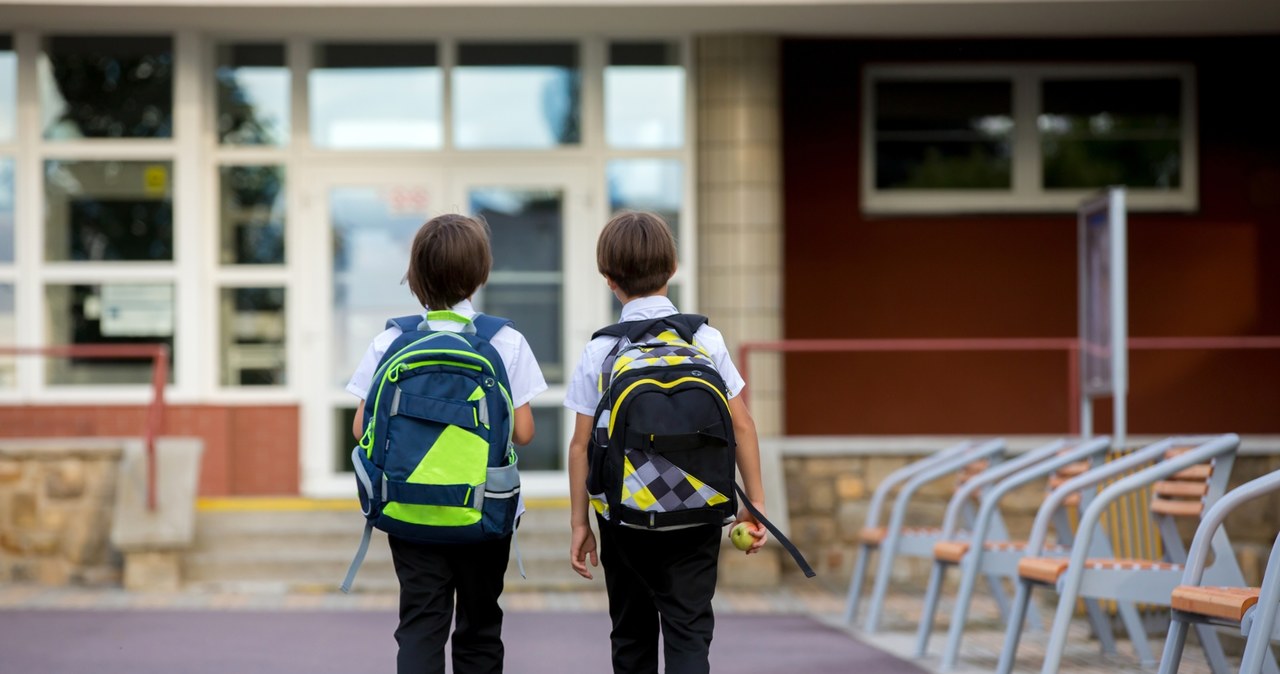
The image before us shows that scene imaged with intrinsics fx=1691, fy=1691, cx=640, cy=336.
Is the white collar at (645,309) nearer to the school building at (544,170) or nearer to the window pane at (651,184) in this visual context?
the school building at (544,170)

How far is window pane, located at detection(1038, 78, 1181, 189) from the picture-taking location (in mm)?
11812

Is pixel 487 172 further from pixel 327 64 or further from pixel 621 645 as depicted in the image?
pixel 621 645

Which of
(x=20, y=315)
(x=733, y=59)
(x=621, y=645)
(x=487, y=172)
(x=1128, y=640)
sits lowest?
(x=1128, y=640)

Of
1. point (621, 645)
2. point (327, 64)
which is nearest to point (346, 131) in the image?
point (327, 64)

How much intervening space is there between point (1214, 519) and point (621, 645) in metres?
1.73

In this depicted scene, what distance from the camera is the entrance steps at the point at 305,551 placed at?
9.53 m

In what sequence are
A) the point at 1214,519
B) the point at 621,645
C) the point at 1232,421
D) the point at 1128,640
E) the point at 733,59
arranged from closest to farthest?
1. the point at 621,645
2. the point at 1214,519
3. the point at 1128,640
4. the point at 733,59
5. the point at 1232,421

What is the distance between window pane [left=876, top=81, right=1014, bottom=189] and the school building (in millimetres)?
18

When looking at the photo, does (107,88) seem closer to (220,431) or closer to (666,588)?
(220,431)

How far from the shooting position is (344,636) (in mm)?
7535

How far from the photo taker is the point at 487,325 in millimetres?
4074

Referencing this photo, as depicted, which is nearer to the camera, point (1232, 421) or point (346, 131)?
point (346, 131)

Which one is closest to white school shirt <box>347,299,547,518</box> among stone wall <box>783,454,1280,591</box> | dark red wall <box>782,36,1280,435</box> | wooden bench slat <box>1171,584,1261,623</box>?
wooden bench slat <box>1171,584,1261,623</box>

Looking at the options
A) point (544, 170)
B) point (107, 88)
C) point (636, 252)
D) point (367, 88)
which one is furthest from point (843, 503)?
point (636, 252)
